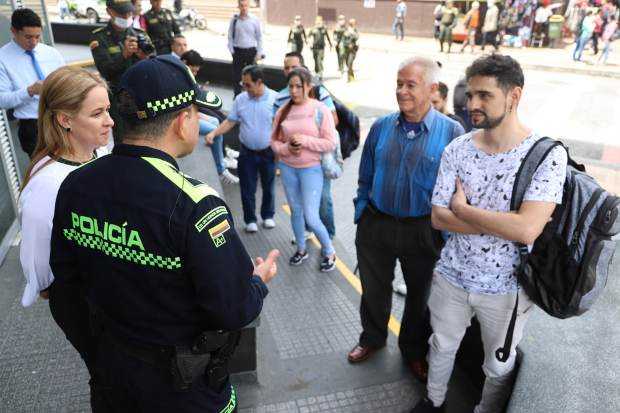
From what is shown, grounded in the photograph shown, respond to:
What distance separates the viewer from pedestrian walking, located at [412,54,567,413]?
2.27m

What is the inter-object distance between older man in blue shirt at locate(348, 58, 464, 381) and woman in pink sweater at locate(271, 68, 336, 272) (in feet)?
3.63

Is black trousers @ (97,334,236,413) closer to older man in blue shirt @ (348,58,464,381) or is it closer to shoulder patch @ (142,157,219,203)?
shoulder patch @ (142,157,219,203)

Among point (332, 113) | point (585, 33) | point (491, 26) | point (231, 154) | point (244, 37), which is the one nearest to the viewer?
point (332, 113)

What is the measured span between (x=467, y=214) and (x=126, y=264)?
62.3 inches

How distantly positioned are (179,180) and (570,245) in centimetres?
182

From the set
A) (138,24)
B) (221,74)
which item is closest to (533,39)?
(221,74)

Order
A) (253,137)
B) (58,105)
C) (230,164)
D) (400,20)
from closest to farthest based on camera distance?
(58,105) → (253,137) → (230,164) → (400,20)

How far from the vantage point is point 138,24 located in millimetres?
8805

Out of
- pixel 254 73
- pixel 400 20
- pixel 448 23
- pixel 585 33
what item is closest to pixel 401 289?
pixel 254 73

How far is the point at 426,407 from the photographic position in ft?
9.66

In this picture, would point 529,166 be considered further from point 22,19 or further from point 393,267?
point 22,19

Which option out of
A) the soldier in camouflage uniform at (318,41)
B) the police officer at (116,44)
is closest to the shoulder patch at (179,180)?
the police officer at (116,44)

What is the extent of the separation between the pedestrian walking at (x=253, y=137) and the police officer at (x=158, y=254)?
10.9 ft

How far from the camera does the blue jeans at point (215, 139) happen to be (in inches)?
236
